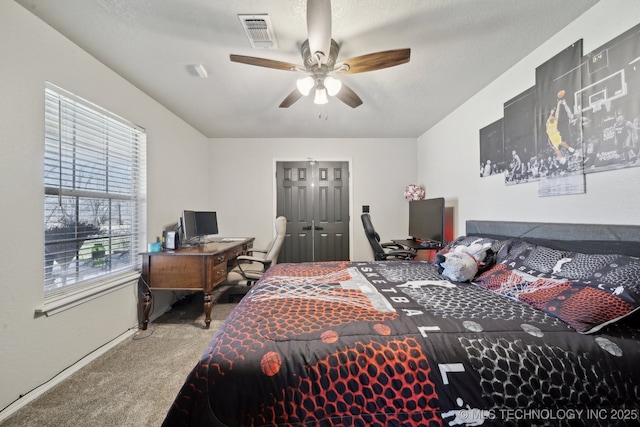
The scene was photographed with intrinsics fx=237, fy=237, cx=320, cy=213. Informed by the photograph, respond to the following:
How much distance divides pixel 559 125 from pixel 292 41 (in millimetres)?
2056

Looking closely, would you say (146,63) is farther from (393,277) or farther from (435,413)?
(435,413)

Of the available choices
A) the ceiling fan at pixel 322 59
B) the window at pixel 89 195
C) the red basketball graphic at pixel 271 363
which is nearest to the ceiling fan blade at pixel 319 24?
the ceiling fan at pixel 322 59

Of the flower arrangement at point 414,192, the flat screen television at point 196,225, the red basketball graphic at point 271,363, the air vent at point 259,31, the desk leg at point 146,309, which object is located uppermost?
the air vent at point 259,31

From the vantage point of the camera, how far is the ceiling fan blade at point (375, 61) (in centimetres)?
156

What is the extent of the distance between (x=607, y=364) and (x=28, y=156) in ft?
10.5

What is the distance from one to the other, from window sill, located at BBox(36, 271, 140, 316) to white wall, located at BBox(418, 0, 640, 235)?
364 cm

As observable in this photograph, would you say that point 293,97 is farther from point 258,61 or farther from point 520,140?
point 520,140

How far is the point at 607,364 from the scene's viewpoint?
89cm

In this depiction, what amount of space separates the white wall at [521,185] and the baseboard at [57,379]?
3753 mm

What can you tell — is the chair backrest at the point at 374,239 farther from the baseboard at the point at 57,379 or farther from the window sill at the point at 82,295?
the baseboard at the point at 57,379

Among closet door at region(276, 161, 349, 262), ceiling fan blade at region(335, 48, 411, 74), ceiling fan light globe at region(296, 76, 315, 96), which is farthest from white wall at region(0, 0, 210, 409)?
closet door at region(276, 161, 349, 262)

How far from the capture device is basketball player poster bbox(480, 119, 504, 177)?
2.29 m

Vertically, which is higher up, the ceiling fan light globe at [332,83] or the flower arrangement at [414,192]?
the ceiling fan light globe at [332,83]

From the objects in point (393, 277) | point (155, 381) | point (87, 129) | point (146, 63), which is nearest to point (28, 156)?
point (87, 129)
